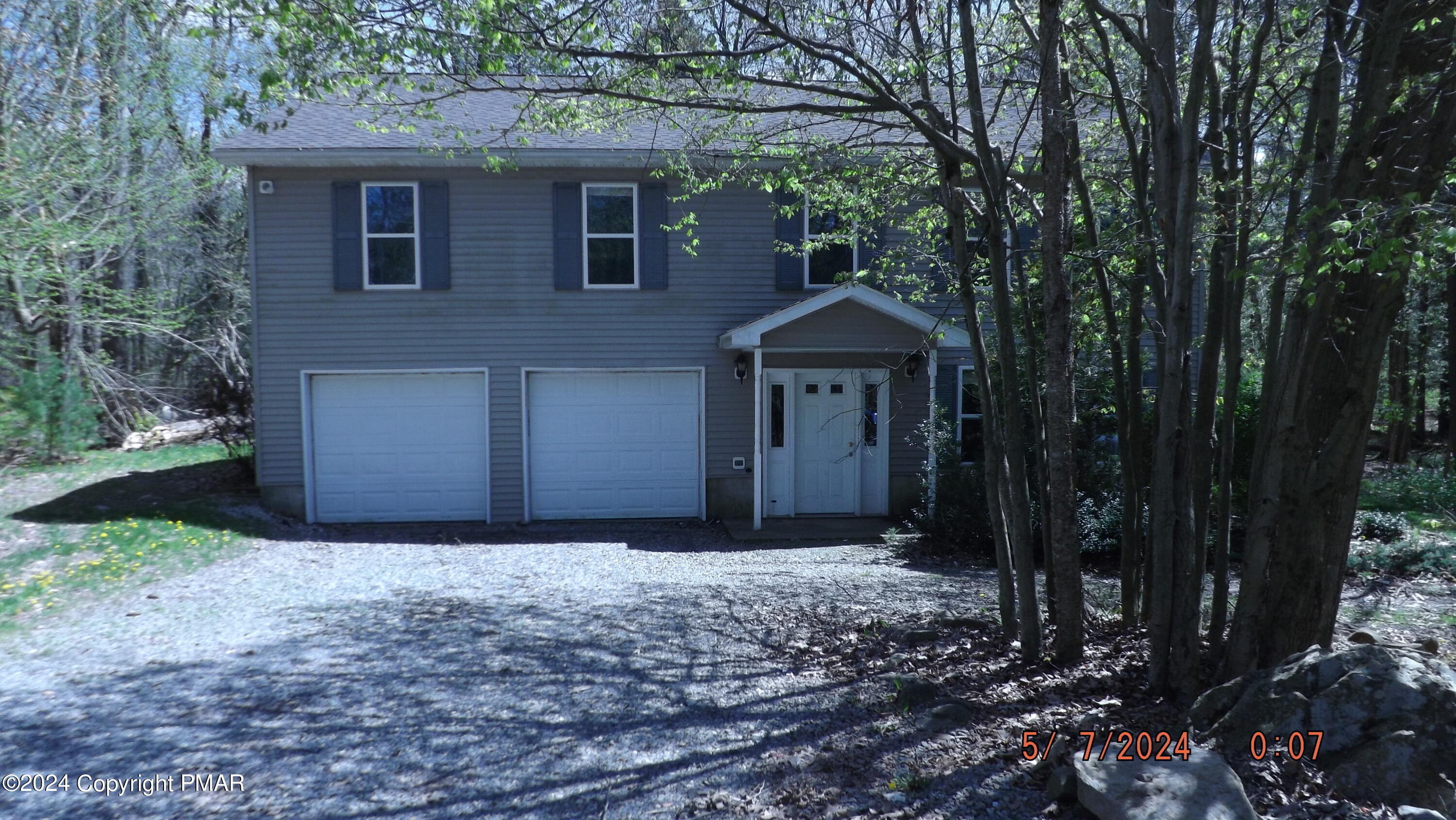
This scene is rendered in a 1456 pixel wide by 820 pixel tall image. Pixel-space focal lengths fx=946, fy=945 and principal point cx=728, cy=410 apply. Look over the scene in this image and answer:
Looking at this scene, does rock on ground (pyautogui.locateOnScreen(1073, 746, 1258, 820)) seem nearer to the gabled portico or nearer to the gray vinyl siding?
the gabled portico

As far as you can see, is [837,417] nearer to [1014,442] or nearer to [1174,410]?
[1014,442]

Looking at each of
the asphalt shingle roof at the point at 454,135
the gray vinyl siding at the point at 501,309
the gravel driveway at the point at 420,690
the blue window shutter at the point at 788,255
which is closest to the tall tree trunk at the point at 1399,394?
the asphalt shingle roof at the point at 454,135

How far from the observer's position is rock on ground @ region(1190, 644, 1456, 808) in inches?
140

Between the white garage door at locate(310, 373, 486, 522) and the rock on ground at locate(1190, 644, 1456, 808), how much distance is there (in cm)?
1038

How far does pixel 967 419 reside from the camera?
→ 43.7ft

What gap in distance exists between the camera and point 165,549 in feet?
30.9

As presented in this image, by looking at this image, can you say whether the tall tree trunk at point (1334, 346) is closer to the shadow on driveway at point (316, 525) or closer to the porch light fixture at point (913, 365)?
the shadow on driveway at point (316, 525)

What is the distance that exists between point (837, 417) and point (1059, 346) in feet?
24.9

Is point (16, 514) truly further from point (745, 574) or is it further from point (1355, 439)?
point (1355, 439)

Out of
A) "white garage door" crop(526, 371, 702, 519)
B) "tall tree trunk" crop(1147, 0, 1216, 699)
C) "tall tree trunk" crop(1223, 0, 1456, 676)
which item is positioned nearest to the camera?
"tall tree trunk" crop(1223, 0, 1456, 676)

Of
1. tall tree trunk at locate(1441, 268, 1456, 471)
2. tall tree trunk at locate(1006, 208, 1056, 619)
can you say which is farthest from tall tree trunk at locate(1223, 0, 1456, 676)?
tall tree trunk at locate(1441, 268, 1456, 471)

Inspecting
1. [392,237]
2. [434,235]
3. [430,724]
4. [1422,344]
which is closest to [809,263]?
[434,235]

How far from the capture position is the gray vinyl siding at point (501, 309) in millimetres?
12484

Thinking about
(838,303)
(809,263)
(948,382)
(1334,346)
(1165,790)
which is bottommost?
(1165,790)
